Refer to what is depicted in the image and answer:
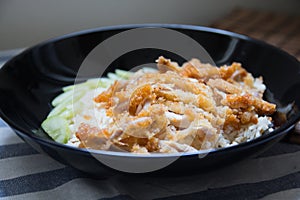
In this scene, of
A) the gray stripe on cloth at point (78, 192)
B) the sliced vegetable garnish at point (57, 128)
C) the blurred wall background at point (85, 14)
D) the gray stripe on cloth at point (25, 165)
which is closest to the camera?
the gray stripe on cloth at point (78, 192)

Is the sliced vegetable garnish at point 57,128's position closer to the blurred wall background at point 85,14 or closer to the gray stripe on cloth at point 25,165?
the gray stripe on cloth at point 25,165

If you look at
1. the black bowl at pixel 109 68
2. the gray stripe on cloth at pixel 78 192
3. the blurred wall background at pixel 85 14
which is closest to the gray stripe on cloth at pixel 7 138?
the black bowl at pixel 109 68

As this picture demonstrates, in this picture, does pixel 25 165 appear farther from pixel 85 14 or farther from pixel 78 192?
pixel 85 14

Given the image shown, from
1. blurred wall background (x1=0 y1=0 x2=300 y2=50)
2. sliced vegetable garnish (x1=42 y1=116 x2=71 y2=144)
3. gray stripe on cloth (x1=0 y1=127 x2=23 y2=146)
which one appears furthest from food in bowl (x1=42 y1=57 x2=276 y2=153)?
blurred wall background (x1=0 y1=0 x2=300 y2=50)

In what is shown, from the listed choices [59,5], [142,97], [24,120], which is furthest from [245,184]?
[59,5]

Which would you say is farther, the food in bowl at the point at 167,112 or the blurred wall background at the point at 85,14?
the blurred wall background at the point at 85,14

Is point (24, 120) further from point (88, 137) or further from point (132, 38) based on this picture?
point (132, 38)
